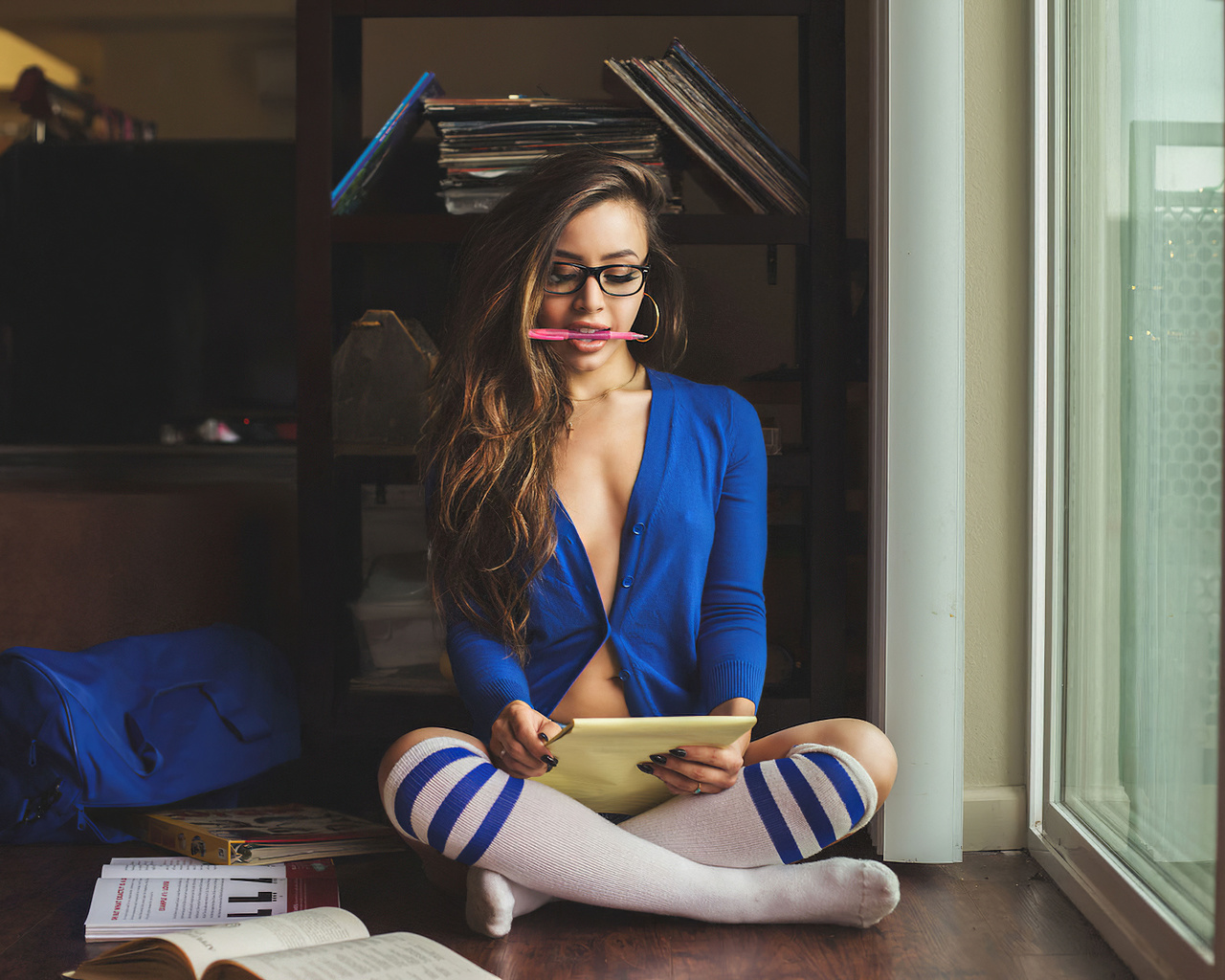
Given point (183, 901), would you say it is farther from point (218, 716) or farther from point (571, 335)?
point (571, 335)

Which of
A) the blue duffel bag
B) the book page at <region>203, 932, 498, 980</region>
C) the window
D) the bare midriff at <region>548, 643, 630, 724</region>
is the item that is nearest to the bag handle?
the blue duffel bag

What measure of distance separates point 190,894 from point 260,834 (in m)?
0.17

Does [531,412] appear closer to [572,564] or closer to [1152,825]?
[572,564]

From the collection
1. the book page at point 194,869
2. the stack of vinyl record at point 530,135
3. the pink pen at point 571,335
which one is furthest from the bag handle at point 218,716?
the stack of vinyl record at point 530,135

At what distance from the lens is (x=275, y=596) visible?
6.02 feet

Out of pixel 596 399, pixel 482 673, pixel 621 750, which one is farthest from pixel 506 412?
pixel 621 750

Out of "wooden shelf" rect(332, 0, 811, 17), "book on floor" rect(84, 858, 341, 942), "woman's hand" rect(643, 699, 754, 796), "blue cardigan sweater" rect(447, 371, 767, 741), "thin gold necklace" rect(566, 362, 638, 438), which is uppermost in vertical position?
"wooden shelf" rect(332, 0, 811, 17)

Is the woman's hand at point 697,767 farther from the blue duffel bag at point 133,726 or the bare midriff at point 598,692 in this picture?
the blue duffel bag at point 133,726

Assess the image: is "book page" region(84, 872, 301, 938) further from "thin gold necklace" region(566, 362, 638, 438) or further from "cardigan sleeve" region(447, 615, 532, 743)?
"thin gold necklace" region(566, 362, 638, 438)

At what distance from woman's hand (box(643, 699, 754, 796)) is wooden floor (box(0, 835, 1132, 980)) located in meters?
0.17

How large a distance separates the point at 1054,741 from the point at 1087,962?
35 cm

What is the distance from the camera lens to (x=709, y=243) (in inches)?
58.1

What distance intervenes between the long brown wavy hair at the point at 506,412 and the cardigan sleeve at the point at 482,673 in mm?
15

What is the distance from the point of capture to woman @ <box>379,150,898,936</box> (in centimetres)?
115
